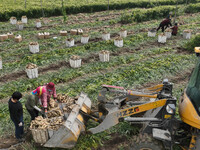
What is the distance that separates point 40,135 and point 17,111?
3.12 feet

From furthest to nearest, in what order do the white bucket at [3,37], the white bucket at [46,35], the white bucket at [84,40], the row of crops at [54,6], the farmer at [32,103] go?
the row of crops at [54,6] < the white bucket at [46,35] < the white bucket at [3,37] < the white bucket at [84,40] < the farmer at [32,103]

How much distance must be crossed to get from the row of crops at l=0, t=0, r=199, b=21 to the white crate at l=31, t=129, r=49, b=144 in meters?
18.8

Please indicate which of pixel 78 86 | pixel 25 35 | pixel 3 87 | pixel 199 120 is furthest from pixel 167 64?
pixel 25 35

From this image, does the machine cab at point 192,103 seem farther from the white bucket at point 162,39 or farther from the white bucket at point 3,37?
the white bucket at point 3,37

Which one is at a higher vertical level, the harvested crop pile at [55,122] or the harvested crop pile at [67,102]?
the harvested crop pile at [67,102]

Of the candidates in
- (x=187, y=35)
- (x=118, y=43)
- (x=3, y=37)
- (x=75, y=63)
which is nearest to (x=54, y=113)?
(x=75, y=63)

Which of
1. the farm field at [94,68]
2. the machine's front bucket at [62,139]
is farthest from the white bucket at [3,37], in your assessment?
the machine's front bucket at [62,139]

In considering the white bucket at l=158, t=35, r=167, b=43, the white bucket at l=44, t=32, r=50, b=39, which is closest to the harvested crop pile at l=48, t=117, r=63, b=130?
the white bucket at l=44, t=32, r=50, b=39

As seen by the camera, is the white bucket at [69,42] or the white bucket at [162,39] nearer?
the white bucket at [69,42]

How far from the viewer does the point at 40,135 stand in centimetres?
575

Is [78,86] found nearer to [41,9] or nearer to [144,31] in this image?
[144,31]

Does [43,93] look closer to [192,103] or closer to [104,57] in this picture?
[192,103]

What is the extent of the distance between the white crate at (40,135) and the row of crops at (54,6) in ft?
61.6

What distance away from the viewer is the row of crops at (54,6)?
22.0 meters
